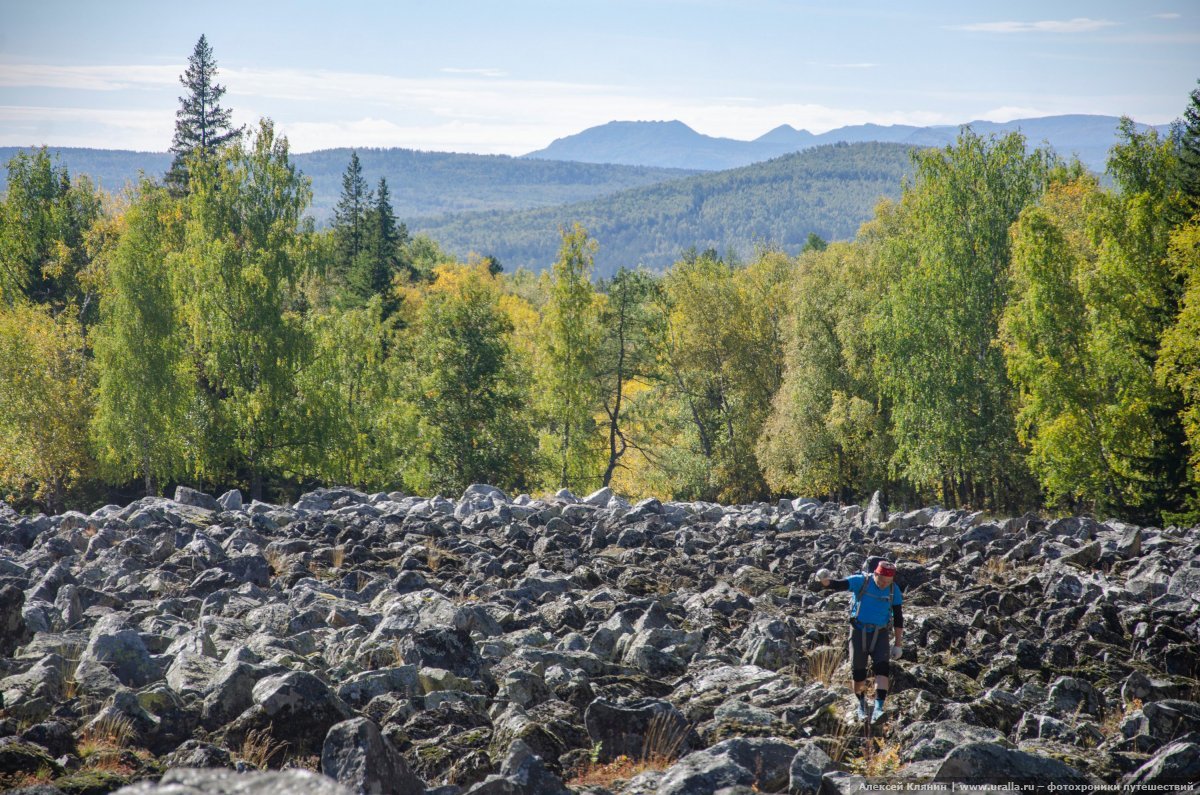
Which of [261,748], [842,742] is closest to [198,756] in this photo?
[261,748]

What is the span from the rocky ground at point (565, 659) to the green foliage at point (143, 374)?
15324mm

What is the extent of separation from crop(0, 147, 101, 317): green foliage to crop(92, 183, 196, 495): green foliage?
1372cm

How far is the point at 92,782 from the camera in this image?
326 inches

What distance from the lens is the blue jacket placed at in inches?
480

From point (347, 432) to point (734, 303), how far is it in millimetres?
24174

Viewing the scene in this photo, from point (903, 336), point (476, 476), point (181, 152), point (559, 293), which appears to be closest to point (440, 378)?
point (476, 476)

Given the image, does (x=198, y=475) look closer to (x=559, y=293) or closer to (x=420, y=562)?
(x=559, y=293)

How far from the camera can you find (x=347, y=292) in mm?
63688

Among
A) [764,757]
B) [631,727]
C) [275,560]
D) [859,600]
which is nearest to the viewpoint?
[764,757]

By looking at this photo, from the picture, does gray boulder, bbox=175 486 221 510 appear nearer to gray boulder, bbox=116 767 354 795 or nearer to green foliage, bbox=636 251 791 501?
gray boulder, bbox=116 767 354 795

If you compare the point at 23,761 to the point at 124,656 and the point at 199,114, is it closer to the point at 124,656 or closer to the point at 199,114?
the point at 124,656

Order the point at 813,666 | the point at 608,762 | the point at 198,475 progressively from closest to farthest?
the point at 608,762
the point at 813,666
the point at 198,475

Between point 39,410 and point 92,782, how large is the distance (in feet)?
129

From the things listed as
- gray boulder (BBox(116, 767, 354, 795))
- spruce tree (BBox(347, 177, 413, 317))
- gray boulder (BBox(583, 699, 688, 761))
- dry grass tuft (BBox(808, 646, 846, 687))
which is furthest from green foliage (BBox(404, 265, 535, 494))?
gray boulder (BBox(116, 767, 354, 795))
